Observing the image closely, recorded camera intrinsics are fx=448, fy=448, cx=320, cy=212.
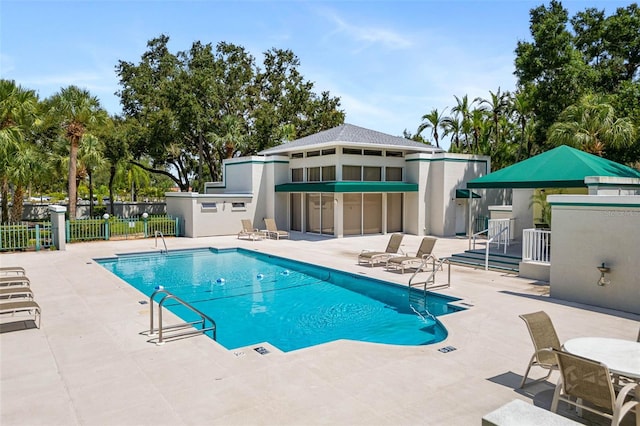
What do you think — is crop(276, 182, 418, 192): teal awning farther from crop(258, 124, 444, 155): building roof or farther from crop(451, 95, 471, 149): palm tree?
crop(451, 95, 471, 149): palm tree

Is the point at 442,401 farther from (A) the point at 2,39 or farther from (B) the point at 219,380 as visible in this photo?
(A) the point at 2,39

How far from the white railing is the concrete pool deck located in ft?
10.5

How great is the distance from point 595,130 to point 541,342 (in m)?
19.0

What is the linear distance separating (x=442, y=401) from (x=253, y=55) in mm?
38462

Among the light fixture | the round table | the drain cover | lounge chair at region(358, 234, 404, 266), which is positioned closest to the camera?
the round table

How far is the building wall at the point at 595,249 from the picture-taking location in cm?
908

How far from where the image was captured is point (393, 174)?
2503cm

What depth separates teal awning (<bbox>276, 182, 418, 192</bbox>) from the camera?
72.9 ft

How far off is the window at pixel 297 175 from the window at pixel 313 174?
0.63 m

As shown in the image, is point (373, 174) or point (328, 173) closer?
point (328, 173)

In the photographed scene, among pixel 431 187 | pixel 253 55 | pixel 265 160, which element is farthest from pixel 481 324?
pixel 253 55

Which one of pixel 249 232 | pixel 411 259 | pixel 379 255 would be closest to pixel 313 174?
pixel 249 232

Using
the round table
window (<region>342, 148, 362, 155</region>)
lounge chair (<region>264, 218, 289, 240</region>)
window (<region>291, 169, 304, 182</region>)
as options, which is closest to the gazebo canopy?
the round table

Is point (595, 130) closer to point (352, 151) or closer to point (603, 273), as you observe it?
point (352, 151)
